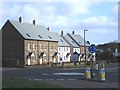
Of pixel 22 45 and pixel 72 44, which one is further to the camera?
pixel 72 44

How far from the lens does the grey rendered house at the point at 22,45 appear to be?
274 feet

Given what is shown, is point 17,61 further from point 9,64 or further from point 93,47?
point 93,47

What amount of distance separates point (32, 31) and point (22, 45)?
30.3 feet

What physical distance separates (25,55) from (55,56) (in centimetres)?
1910

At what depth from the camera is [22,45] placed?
83.3 m

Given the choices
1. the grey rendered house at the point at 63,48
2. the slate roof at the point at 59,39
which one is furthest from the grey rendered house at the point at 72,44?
the slate roof at the point at 59,39

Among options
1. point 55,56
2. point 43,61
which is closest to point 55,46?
point 55,56

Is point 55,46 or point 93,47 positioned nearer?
point 93,47

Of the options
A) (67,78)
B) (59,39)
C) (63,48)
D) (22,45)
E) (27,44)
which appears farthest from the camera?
(63,48)

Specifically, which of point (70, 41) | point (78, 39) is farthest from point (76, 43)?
point (78, 39)

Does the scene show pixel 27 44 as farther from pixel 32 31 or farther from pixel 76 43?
pixel 76 43

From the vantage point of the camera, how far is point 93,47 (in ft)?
98.7

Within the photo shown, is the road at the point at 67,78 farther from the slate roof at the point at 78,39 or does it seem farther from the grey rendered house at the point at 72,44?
the slate roof at the point at 78,39

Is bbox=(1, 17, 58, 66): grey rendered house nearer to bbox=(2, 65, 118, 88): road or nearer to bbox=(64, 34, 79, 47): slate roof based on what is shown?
→ bbox=(64, 34, 79, 47): slate roof
